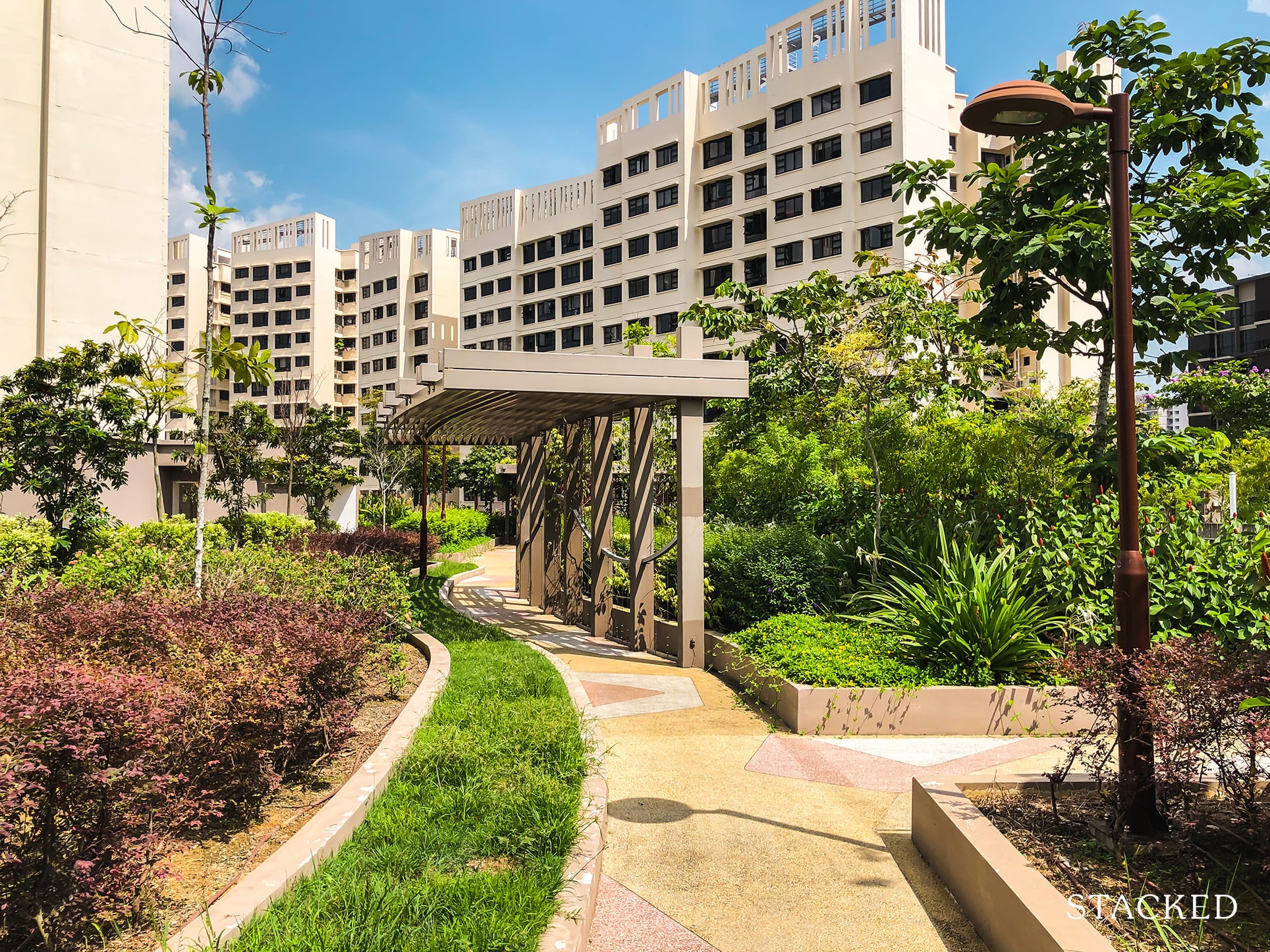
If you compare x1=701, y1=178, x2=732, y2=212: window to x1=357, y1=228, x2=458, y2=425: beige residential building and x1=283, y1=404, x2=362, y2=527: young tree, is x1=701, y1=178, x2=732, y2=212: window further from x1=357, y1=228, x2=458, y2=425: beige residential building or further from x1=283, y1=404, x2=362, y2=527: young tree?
x1=357, y1=228, x2=458, y2=425: beige residential building

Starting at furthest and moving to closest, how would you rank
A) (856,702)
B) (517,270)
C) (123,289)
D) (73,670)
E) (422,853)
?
(517,270)
(123,289)
(856,702)
(422,853)
(73,670)

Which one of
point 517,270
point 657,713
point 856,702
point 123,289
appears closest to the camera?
point 856,702

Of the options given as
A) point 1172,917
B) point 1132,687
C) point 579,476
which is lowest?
point 1172,917

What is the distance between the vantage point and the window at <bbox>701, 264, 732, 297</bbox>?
44375mm

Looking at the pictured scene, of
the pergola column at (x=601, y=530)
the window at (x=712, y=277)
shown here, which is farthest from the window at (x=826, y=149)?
the pergola column at (x=601, y=530)

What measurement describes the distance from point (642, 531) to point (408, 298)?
62350 mm

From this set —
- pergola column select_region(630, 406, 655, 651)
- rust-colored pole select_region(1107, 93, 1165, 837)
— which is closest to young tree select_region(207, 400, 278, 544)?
pergola column select_region(630, 406, 655, 651)

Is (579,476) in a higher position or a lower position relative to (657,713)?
higher

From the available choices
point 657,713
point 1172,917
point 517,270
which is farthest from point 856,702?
point 517,270

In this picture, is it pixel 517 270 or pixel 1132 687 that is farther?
pixel 517 270

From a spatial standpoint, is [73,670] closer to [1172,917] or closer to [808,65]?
[1172,917]

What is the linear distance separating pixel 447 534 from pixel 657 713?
2384cm

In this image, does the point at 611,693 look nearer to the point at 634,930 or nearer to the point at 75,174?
the point at 634,930

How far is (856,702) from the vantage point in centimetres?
750
